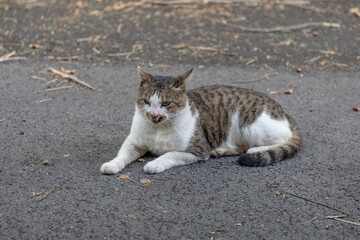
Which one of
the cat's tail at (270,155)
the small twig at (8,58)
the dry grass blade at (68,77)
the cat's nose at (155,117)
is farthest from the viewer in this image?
the small twig at (8,58)

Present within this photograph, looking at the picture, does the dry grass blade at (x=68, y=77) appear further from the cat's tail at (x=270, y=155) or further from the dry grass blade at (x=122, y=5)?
the cat's tail at (x=270, y=155)

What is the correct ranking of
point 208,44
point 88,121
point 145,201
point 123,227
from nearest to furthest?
point 123,227 → point 145,201 → point 88,121 → point 208,44

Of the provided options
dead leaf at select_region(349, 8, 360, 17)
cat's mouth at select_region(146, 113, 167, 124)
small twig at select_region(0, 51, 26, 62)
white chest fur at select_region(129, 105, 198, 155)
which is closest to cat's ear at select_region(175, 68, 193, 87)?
white chest fur at select_region(129, 105, 198, 155)

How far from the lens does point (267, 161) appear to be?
4980 millimetres

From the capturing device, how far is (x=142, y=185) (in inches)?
179

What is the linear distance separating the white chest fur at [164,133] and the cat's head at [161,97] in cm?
11

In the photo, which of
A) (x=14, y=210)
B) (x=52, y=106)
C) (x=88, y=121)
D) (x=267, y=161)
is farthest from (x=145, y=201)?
(x=52, y=106)

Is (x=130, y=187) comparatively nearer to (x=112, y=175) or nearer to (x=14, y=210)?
(x=112, y=175)

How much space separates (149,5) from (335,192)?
6930 millimetres

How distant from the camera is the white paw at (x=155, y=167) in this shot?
15.6 feet

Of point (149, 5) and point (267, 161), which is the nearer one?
point (267, 161)

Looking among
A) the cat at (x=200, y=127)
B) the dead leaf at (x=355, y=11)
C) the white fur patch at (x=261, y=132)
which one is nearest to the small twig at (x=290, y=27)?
the dead leaf at (x=355, y=11)

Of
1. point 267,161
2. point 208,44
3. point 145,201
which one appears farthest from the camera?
point 208,44

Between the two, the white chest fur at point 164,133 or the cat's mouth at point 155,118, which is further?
the white chest fur at point 164,133
